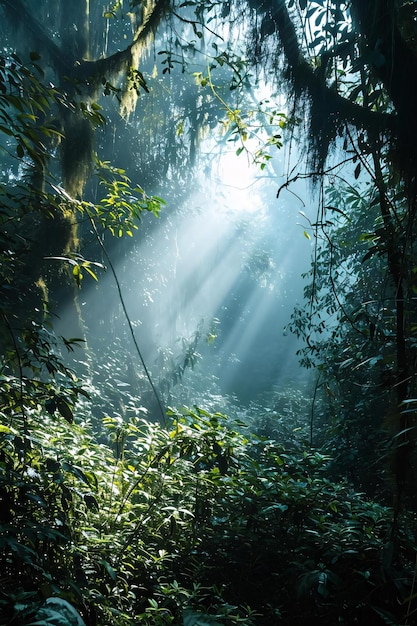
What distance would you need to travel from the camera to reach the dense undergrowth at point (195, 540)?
69.6 inches

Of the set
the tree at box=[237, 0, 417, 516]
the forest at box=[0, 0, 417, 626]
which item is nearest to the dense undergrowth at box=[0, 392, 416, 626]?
the forest at box=[0, 0, 417, 626]

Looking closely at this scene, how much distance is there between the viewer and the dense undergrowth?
1.77m

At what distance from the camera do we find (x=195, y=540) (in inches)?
99.0

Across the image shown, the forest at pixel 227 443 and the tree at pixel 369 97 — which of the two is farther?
the tree at pixel 369 97

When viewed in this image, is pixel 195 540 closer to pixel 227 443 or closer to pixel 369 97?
pixel 227 443

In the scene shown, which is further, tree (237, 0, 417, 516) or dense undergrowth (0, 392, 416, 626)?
tree (237, 0, 417, 516)

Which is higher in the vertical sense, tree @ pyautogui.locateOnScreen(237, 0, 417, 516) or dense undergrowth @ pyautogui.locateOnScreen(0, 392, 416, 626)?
tree @ pyautogui.locateOnScreen(237, 0, 417, 516)

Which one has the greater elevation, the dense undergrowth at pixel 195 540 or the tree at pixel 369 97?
the tree at pixel 369 97

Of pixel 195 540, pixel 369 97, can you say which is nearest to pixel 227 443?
pixel 195 540

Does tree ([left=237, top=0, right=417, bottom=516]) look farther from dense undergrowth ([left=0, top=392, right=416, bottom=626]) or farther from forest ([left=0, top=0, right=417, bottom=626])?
dense undergrowth ([left=0, top=392, right=416, bottom=626])

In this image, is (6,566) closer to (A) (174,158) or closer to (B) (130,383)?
(B) (130,383)

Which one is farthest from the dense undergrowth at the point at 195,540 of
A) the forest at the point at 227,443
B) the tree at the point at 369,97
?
the tree at the point at 369,97

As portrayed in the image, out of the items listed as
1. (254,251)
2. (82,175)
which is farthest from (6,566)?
(254,251)

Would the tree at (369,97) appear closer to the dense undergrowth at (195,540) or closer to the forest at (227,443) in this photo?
the forest at (227,443)
